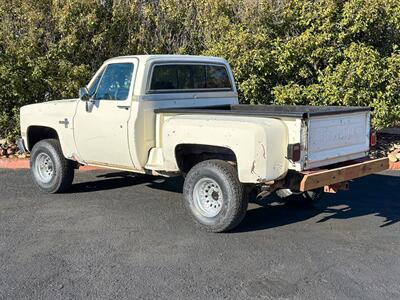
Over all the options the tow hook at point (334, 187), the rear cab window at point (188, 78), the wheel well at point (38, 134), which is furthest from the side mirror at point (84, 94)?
the tow hook at point (334, 187)

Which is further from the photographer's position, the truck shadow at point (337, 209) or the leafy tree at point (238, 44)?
the leafy tree at point (238, 44)

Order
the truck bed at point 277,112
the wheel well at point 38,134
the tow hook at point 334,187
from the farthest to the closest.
→ 1. the wheel well at point 38,134
2. the tow hook at point 334,187
3. the truck bed at point 277,112

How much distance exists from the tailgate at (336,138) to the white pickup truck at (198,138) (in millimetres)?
11

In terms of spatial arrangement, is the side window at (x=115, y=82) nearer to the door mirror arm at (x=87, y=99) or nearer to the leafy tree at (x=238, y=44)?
the door mirror arm at (x=87, y=99)

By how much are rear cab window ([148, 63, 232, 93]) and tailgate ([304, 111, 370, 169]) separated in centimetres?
212

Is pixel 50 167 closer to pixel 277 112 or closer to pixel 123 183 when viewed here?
pixel 123 183

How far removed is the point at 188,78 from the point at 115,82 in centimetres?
97

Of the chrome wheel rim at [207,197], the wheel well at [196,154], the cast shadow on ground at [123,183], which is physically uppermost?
the wheel well at [196,154]

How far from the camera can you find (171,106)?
269 inches

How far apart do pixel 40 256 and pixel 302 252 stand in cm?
251

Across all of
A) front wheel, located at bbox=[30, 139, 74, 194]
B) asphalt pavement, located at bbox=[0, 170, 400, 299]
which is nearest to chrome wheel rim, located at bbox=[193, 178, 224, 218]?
asphalt pavement, located at bbox=[0, 170, 400, 299]

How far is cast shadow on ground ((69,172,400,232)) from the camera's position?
6492mm

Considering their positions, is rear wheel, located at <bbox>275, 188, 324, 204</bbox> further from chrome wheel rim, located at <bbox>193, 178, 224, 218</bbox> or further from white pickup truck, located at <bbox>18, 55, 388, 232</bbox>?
chrome wheel rim, located at <bbox>193, 178, 224, 218</bbox>

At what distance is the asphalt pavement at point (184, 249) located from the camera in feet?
14.6
